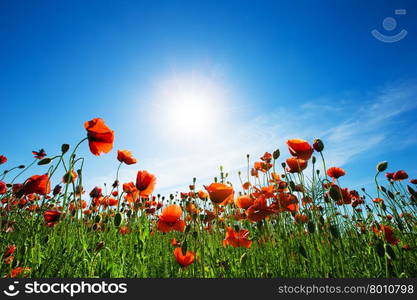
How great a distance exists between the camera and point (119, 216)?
7.43 ft

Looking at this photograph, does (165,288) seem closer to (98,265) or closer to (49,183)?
(98,265)

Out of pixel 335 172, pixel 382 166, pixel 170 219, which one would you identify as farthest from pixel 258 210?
pixel 382 166

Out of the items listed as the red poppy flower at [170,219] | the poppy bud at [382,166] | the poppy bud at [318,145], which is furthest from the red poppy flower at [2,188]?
the poppy bud at [382,166]

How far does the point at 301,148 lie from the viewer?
1.96m

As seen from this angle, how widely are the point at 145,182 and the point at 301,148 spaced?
1.41m

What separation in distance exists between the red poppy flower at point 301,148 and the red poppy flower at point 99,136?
4.76 ft

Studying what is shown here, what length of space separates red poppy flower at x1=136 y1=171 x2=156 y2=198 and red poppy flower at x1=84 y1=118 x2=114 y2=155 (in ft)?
1.37

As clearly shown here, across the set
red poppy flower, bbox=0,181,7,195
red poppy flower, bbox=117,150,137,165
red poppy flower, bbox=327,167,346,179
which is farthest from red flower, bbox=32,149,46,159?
red poppy flower, bbox=327,167,346,179

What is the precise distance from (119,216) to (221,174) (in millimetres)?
1542

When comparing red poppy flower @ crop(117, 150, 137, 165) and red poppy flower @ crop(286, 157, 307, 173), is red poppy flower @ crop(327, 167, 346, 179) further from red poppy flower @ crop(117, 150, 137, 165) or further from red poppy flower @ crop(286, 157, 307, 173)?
red poppy flower @ crop(117, 150, 137, 165)

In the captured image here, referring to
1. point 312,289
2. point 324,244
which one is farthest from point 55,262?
point 324,244

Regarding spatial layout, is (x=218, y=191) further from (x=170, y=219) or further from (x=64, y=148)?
(x=64, y=148)

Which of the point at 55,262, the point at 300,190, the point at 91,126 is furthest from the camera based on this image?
the point at 300,190

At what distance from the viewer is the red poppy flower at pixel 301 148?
1943 millimetres
